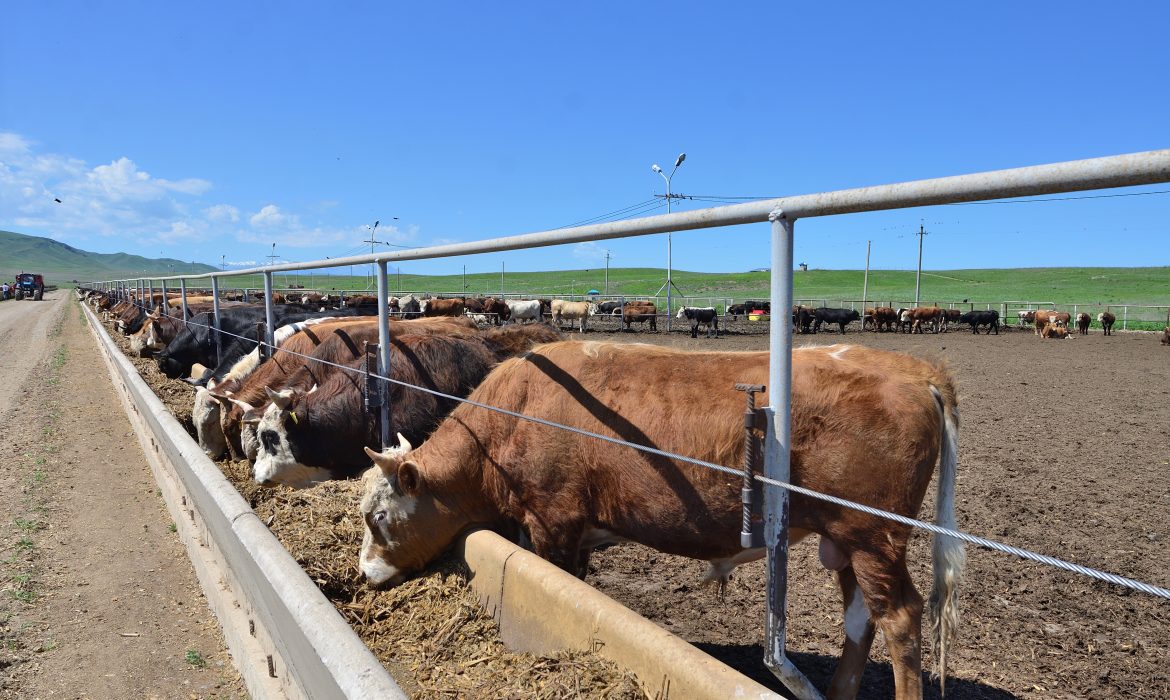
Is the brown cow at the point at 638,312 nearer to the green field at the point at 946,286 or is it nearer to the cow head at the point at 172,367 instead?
the green field at the point at 946,286

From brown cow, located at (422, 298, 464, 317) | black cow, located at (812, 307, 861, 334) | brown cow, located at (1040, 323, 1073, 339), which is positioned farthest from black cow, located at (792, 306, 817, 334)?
brown cow, located at (422, 298, 464, 317)

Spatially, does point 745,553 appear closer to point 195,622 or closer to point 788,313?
point 788,313

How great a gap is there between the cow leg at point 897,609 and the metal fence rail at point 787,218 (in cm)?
51

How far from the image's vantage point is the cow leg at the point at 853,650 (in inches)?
121

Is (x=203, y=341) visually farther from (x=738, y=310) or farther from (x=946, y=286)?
(x=946, y=286)

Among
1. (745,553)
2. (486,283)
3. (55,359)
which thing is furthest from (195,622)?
(486,283)

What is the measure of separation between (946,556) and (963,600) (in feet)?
6.22

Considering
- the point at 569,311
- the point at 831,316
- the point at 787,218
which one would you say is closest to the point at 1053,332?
the point at 831,316

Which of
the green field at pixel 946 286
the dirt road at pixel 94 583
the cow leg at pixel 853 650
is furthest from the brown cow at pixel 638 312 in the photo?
the cow leg at pixel 853 650

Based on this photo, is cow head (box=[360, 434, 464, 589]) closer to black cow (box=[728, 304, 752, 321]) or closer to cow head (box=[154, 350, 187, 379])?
cow head (box=[154, 350, 187, 379])

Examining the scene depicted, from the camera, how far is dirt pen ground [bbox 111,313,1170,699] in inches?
119

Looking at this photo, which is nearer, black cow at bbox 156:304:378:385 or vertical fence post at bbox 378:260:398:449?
vertical fence post at bbox 378:260:398:449

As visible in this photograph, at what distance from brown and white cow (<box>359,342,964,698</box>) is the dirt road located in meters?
1.17

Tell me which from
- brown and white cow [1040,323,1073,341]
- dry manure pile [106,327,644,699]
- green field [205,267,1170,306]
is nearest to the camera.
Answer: dry manure pile [106,327,644,699]
